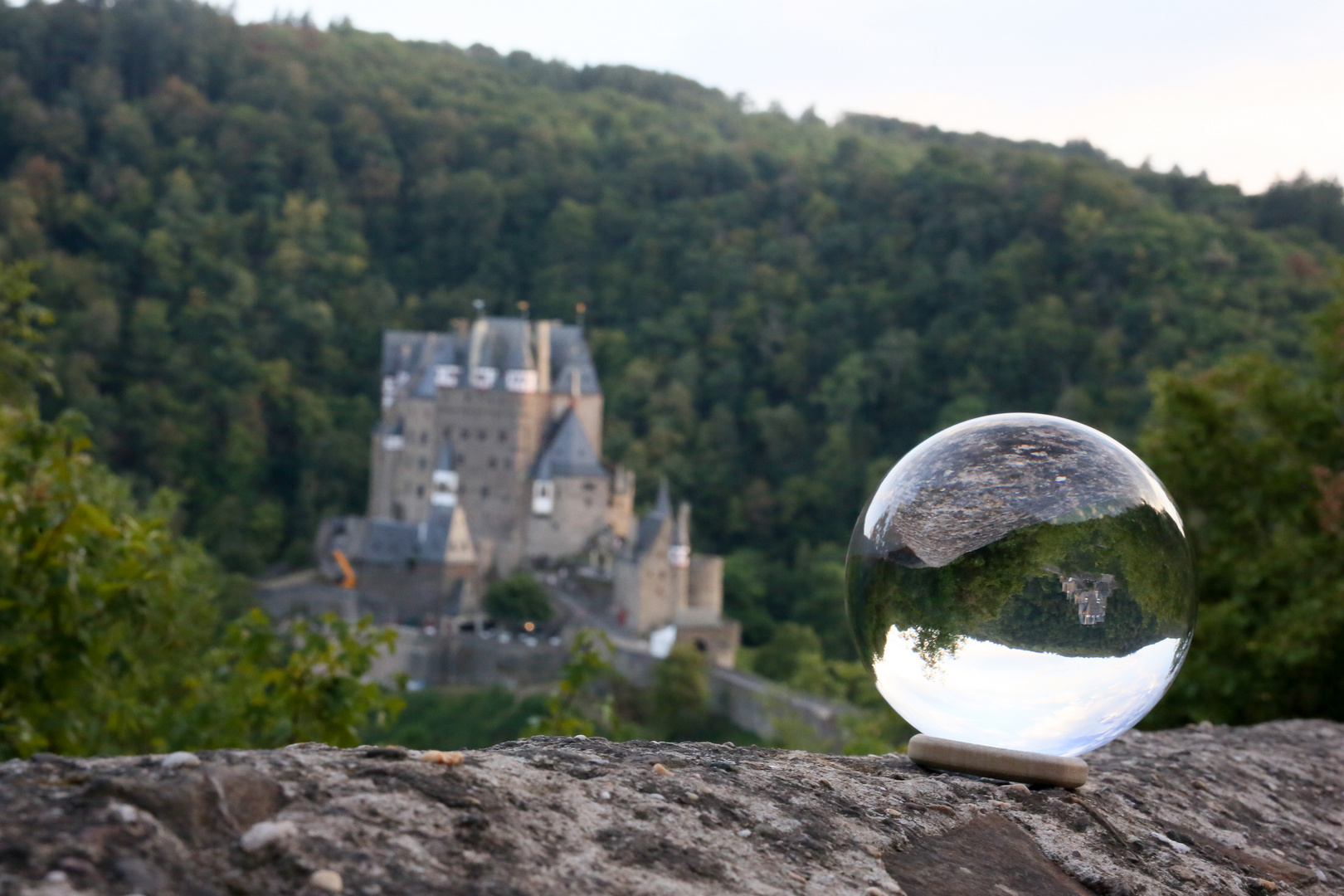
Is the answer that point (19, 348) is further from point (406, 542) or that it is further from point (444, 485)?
point (444, 485)

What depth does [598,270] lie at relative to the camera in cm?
8325

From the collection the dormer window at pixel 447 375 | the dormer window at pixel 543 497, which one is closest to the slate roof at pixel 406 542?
the dormer window at pixel 543 497

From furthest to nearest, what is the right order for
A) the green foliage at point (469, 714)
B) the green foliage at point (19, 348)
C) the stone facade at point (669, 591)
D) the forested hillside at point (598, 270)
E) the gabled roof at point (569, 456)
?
the forested hillside at point (598, 270)
the gabled roof at point (569, 456)
the stone facade at point (669, 591)
the green foliage at point (469, 714)
the green foliage at point (19, 348)

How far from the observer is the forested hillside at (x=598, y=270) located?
65.6m

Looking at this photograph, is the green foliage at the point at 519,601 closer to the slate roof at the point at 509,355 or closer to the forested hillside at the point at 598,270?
the slate roof at the point at 509,355

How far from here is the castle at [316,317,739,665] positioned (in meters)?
45.5

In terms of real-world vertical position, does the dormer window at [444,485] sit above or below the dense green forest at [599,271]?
below

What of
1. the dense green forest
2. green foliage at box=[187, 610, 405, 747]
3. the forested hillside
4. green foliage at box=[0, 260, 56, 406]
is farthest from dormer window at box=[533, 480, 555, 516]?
green foliage at box=[187, 610, 405, 747]

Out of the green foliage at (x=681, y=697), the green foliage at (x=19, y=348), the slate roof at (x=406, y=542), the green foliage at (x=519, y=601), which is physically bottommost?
the green foliage at (x=681, y=697)

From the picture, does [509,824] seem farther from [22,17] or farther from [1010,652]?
[22,17]

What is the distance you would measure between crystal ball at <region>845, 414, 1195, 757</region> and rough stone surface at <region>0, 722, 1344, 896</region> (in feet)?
0.69

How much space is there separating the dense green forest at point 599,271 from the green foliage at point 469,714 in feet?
48.5

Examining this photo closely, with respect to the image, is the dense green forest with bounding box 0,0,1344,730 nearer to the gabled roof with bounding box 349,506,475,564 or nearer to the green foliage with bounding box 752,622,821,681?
the green foliage with bounding box 752,622,821,681

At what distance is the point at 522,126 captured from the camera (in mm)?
98688
